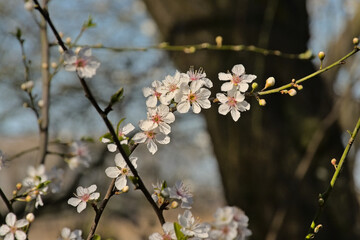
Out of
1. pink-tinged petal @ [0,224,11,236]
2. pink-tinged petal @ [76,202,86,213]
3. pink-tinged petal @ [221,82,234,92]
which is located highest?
pink-tinged petal @ [221,82,234,92]

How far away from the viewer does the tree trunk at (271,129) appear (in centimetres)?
192

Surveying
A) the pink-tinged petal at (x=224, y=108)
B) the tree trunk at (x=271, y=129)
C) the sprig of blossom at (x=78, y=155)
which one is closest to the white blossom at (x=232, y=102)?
the pink-tinged petal at (x=224, y=108)

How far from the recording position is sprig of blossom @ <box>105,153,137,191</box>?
60 centimetres

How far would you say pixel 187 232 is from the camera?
54cm

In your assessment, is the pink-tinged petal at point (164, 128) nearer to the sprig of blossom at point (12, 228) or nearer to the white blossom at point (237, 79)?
the white blossom at point (237, 79)

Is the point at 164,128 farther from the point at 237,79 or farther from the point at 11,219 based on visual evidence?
the point at 11,219

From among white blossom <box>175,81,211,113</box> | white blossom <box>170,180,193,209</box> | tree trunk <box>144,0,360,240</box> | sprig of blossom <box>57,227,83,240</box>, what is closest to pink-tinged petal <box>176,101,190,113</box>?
white blossom <box>175,81,211,113</box>

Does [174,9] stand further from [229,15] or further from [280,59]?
[280,59]

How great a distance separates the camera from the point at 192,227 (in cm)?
55

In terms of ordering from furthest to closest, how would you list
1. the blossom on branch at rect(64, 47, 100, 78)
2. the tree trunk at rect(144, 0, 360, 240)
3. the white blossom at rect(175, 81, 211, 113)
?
the tree trunk at rect(144, 0, 360, 240), the white blossom at rect(175, 81, 211, 113), the blossom on branch at rect(64, 47, 100, 78)

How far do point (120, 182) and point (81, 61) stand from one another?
0.60ft

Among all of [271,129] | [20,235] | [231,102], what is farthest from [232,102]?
[271,129]

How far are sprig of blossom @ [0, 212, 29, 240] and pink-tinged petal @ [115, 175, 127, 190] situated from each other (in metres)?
0.14

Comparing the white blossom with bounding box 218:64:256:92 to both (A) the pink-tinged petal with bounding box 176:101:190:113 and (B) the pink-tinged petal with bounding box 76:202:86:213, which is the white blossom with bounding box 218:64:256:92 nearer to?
(A) the pink-tinged petal with bounding box 176:101:190:113
